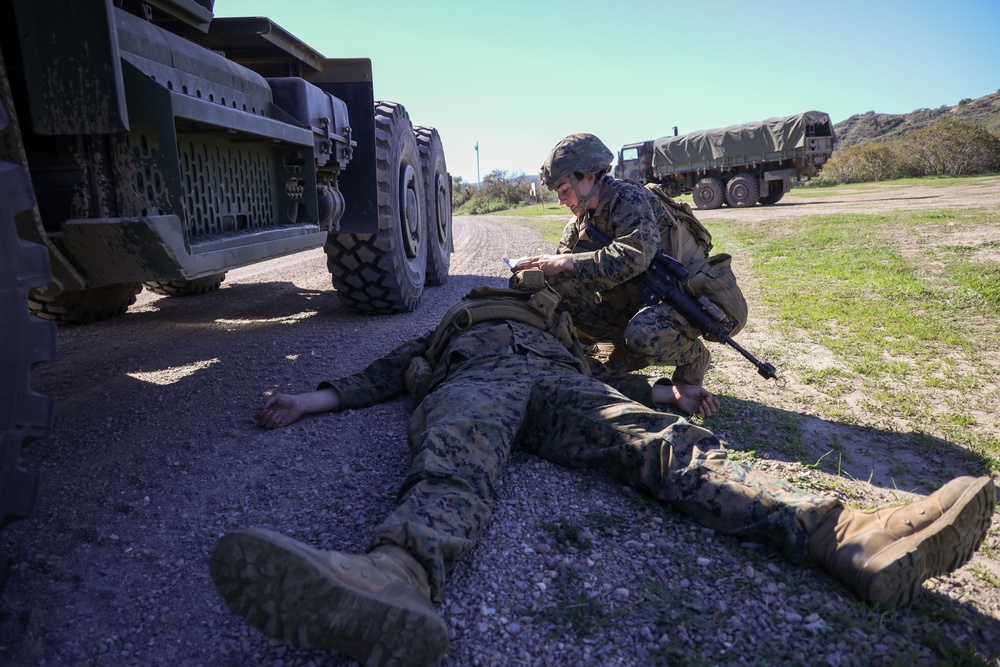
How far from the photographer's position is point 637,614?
1748mm

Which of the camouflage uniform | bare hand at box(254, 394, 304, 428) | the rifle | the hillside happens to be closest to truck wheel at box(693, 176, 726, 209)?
the rifle

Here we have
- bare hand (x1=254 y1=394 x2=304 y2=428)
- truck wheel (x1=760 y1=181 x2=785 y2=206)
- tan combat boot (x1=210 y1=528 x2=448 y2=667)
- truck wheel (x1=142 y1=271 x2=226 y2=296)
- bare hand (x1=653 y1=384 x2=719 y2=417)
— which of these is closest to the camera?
tan combat boot (x1=210 y1=528 x2=448 y2=667)

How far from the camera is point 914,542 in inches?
67.2

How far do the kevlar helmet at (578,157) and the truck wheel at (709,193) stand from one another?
57.3 feet

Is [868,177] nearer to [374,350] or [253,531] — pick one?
[374,350]

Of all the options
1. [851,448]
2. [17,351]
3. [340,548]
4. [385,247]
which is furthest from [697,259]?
[17,351]

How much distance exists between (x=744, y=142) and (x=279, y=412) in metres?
19.4

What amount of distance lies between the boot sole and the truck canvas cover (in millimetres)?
19063

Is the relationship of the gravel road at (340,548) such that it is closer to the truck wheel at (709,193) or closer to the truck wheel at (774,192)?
the truck wheel at (709,193)

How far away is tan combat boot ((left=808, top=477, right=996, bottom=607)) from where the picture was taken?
170cm

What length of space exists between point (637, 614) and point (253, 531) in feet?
3.13

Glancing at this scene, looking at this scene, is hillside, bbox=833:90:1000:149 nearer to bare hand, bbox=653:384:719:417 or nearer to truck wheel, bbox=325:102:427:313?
truck wheel, bbox=325:102:427:313

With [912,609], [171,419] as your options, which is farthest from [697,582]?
[171,419]

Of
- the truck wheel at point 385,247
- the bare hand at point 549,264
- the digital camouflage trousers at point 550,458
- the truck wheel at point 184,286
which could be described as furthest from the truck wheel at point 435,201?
the digital camouflage trousers at point 550,458
